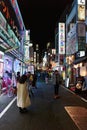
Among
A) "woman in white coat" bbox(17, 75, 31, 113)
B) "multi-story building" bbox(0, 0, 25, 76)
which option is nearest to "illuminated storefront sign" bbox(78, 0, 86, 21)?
"multi-story building" bbox(0, 0, 25, 76)

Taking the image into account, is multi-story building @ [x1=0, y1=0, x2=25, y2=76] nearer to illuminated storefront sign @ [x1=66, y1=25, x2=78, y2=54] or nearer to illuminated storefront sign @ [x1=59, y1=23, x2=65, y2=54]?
illuminated storefront sign @ [x1=66, y1=25, x2=78, y2=54]

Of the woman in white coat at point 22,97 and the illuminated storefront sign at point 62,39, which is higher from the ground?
A: the illuminated storefront sign at point 62,39

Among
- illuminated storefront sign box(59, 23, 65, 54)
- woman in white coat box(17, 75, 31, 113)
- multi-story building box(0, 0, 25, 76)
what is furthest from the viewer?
illuminated storefront sign box(59, 23, 65, 54)

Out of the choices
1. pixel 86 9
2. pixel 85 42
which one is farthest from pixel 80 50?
pixel 86 9

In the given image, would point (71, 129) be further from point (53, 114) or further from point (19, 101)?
point (19, 101)

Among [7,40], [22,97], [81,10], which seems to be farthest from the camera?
[81,10]

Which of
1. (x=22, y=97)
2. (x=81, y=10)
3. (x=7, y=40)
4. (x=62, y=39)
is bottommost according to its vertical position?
(x=22, y=97)

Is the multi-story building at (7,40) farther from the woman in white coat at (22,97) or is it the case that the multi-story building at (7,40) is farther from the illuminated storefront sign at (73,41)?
the woman in white coat at (22,97)

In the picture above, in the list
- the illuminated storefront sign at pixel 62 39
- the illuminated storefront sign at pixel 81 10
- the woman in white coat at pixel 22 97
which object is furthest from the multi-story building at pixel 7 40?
the illuminated storefront sign at pixel 62 39

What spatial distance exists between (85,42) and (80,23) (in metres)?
2.38

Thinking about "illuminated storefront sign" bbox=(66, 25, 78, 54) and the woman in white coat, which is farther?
"illuminated storefront sign" bbox=(66, 25, 78, 54)

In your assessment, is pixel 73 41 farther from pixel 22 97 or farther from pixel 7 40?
pixel 22 97

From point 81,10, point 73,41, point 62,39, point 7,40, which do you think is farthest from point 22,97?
point 62,39

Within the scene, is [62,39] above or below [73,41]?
above
